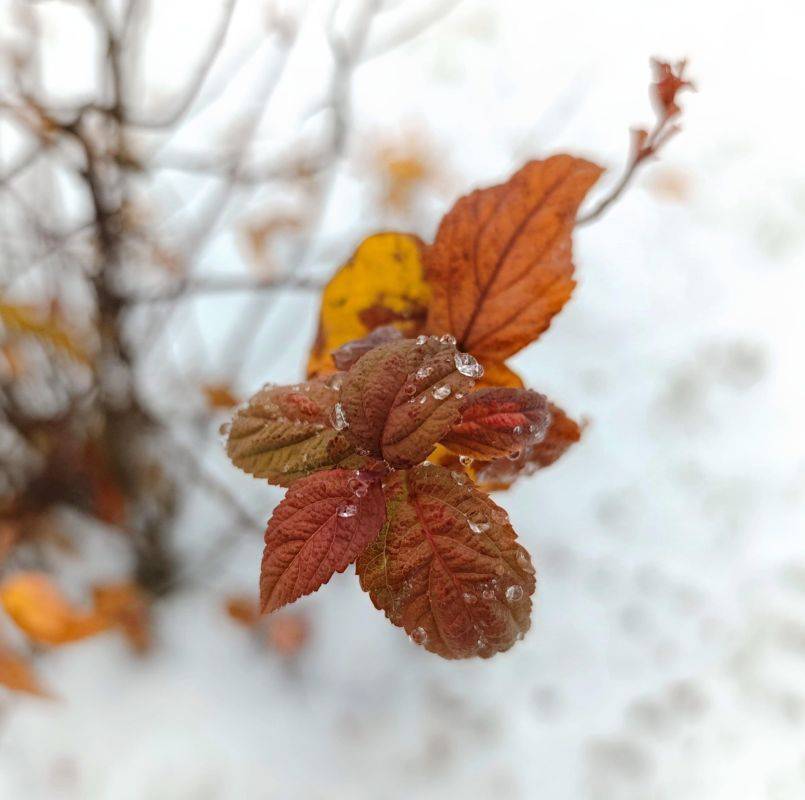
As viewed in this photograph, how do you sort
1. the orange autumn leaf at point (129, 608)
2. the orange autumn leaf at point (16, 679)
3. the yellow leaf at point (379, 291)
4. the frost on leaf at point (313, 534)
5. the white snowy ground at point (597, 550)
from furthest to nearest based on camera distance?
the white snowy ground at point (597, 550), the orange autumn leaf at point (129, 608), the orange autumn leaf at point (16, 679), the yellow leaf at point (379, 291), the frost on leaf at point (313, 534)


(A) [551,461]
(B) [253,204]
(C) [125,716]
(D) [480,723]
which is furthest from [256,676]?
(A) [551,461]

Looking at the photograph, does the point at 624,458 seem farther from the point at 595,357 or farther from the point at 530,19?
the point at 530,19

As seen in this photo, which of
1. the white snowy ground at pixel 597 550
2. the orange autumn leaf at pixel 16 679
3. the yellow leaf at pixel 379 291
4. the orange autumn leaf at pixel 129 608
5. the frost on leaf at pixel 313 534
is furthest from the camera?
the white snowy ground at pixel 597 550

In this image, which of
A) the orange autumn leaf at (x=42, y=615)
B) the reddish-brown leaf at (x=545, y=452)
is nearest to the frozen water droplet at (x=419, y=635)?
the reddish-brown leaf at (x=545, y=452)

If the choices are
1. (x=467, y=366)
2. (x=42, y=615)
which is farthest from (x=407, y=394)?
(x=42, y=615)

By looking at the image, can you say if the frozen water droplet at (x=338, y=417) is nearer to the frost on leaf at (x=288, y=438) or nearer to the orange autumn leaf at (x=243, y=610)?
the frost on leaf at (x=288, y=438)

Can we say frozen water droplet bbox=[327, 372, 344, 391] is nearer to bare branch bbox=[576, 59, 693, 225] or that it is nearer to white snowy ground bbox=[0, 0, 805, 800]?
bare branch bbox=[576, 59, 693, 225]

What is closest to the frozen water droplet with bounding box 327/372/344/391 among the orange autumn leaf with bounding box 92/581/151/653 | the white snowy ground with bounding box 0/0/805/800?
the white snowy ground with bounding box 0/0/805/800

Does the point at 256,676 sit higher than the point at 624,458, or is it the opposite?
the point at 624,458
